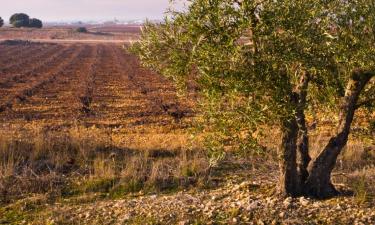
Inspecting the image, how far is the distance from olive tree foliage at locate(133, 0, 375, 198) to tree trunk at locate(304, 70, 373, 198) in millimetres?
496

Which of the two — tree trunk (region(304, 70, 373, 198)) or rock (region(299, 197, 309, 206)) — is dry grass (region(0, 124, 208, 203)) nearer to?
rock (region(299, 197, 309, 206))

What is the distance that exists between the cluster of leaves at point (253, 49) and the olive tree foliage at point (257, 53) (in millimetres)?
20

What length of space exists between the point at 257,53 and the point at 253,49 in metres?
0.13

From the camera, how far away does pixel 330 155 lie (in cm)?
1284

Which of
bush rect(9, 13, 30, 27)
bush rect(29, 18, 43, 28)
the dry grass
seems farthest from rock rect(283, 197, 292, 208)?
bush rect(29, 18, 43, 28)

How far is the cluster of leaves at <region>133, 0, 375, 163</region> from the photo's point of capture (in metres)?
10.4

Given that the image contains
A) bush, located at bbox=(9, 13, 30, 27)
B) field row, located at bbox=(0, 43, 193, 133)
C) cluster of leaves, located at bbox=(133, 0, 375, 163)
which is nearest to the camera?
cluster of leaves, located at bbox=(133, 0, 375, 163)

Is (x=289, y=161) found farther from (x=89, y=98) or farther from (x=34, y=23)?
(x=34, y=23)

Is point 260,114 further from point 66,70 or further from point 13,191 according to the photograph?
point 66,70

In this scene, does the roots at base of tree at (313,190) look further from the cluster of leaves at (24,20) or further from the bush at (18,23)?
the cluster of leaves at (24,20)

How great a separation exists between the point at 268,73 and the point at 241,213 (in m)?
3.44

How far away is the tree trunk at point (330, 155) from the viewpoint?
12422mm

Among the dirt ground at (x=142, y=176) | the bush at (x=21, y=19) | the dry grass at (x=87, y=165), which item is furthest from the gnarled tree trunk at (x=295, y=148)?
the bush at (x=21, y=19)

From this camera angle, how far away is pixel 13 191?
47.0 feet
